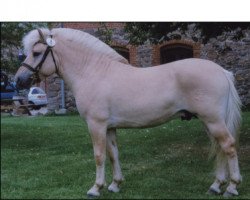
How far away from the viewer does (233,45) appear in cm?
566

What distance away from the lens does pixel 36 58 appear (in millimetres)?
4555

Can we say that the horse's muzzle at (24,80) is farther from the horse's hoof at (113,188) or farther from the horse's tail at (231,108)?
the horse's tail at (231,108)

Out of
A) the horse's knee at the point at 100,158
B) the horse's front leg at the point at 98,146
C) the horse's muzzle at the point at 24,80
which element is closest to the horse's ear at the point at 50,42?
the horse's muzzle at the point at 24,80

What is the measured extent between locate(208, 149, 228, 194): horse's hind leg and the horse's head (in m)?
1.77

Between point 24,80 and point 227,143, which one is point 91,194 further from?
point 227,143

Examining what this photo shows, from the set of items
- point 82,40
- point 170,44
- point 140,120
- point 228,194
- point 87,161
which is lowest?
point 228,194

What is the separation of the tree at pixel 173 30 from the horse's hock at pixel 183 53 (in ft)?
0.29

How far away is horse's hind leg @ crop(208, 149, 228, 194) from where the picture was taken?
15.9 ft

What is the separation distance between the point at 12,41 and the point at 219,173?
88.5 inches

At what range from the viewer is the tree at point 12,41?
423 centimetres

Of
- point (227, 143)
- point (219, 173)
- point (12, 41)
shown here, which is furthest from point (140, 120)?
point (12, 41)

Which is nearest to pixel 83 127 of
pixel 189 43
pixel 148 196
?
pixel 148 196

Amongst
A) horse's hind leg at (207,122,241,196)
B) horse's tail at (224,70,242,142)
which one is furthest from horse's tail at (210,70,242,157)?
horse's hind leg at (207,122,241,196)

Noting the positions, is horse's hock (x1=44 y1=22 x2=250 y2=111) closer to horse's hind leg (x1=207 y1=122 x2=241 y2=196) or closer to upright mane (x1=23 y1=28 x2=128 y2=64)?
upright mane (x1=23 y1=28 x2=128 y2=64)
